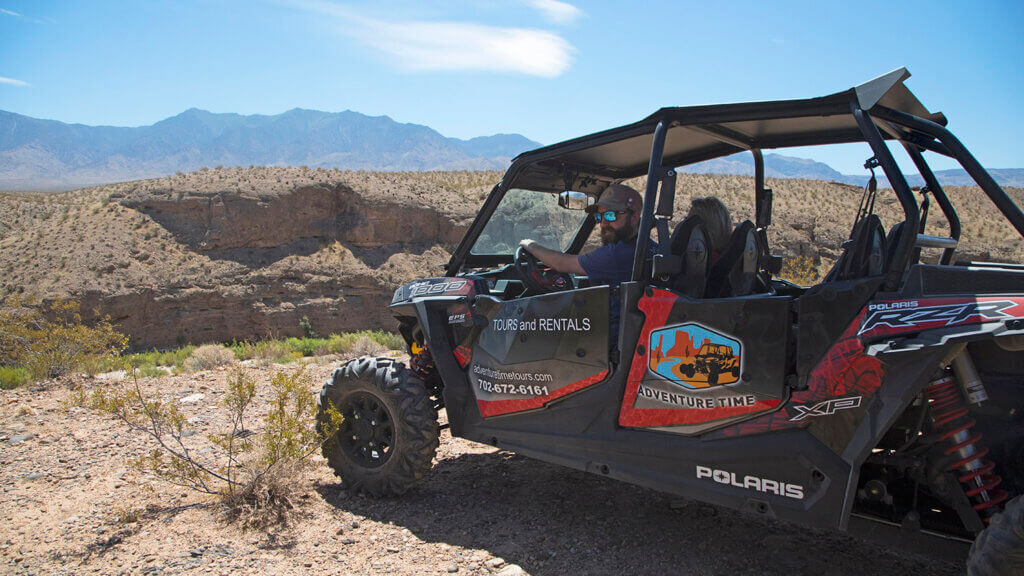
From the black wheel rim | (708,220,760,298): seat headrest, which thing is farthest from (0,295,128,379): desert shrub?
(708,220,760,298): seat headrest

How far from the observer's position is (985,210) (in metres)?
31.1

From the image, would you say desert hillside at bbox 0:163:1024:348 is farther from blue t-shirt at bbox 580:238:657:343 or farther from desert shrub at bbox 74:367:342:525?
desert shrub at bbox 74:367:342:525

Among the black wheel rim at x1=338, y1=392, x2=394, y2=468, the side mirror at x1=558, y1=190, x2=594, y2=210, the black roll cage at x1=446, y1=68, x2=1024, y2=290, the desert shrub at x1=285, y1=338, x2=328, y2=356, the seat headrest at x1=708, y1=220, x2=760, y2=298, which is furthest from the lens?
the desert shrub at x1=285, y1=338, x2=328, y2=356

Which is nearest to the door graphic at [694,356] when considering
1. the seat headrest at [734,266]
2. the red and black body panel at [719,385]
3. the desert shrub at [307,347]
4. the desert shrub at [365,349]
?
the red and black body panel at [719,385]

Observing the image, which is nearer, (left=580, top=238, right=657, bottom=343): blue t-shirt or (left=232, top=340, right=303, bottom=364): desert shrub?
(left=580, top=238, right=657, bottom=343): blue t-shirt

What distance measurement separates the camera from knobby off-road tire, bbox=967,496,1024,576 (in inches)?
88.8

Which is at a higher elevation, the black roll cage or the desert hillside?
the black roll cage

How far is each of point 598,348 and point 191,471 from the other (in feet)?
9.26

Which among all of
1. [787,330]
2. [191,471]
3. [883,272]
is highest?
[883,272]

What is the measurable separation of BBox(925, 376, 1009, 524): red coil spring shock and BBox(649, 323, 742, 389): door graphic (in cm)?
79

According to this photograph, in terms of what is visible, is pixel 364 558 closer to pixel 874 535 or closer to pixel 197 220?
pixel 874 535

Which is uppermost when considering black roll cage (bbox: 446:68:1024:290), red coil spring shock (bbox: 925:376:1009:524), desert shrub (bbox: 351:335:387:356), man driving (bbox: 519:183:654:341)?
black roll cage (bbox: 446:68:1024:290)

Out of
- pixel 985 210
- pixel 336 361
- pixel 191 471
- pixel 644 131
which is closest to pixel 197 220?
pixel 336 361

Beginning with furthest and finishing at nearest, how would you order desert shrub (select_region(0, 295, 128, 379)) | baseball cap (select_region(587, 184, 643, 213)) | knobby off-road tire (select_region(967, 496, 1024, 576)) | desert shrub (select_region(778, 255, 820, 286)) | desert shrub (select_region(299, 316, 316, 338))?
desert shrub (select_region(299, 316, 316, 338)), desert shrub (select_region(778, 255, 820, 286)), desert shrub (select_region(0, 295, 128, 379)), baseball cap (select_region(587, 184, 643, 213)), knobby off-road tire (select_region(967, 496, 1024, 576))
